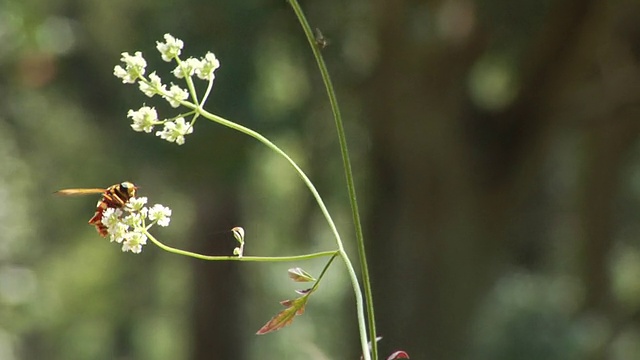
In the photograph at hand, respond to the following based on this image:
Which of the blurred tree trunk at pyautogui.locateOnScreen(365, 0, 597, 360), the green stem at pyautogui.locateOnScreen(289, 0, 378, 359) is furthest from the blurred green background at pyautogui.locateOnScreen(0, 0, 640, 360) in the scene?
the green stem at pyautogui.locateOnScreen(289, 0, 378, 359)

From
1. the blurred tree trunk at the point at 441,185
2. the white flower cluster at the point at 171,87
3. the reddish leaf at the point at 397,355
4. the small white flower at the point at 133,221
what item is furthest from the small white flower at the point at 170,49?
the blurred tree trunk at the point at 441,185

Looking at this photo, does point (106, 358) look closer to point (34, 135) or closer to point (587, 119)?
point (34, 135)

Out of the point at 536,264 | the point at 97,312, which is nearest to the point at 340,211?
the point at 536,264

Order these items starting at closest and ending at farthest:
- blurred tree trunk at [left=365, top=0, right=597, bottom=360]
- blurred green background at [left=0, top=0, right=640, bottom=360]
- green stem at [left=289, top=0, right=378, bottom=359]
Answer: green stem at [left=289, top=0, right=378, bottom=359], blurred green background at [left=0, top=0, right=640, bottom=360], blurred tree trunk at [left=365, top=0, right=597, bottom=360]

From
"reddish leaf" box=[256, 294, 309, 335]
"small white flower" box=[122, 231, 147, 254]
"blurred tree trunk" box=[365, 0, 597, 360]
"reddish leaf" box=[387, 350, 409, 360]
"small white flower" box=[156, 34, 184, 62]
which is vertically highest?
"blurred tree trunk" box=[365, 0, 597, 360]

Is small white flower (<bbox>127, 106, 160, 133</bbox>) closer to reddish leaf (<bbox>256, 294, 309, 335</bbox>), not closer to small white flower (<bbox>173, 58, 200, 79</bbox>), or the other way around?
small white flower (<bbox>173, 58, 200, 79</bbox>)

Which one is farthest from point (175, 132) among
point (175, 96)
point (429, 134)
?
point (429, 134)

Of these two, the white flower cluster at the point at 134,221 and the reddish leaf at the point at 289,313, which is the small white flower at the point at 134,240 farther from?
the reddish leaf at the point at 289,313

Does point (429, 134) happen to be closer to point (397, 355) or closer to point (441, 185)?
point (441, 185)

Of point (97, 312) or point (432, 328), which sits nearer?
point (432, 328)
